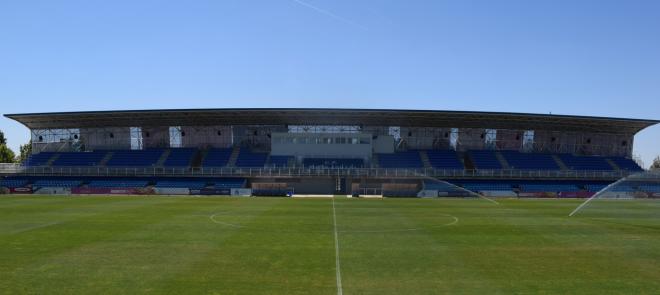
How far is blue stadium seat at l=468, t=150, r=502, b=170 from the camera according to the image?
64375 millimetres

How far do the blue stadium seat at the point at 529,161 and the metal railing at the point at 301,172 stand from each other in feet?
11.2

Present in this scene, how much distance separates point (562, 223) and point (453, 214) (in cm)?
697

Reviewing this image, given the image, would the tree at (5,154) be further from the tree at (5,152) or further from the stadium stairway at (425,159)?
the stadium stairway at (425,159)

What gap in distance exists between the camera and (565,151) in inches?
2820

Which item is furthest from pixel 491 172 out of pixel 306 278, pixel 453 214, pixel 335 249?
pixel 306 278

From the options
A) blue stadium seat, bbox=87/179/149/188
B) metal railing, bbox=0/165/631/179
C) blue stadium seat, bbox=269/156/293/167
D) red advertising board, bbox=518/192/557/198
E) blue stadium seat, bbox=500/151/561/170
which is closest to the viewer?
red advertising board, bbox=518/192/557/198

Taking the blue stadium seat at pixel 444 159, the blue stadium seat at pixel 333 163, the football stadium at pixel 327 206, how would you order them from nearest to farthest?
1. the football stadium at pixel 327 206
2. the blue stadium seat at pixel 333 163
3. the blue stadium seat at pixel 444 159

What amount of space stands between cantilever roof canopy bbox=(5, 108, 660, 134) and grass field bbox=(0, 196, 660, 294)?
Result: 3579 centimetres

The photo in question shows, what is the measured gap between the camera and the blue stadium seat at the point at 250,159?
64062mm

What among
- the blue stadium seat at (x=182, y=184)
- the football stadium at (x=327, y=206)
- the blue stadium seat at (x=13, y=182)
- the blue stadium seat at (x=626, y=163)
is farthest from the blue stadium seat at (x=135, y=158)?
the blue stadium seat at (x=626, y=163)

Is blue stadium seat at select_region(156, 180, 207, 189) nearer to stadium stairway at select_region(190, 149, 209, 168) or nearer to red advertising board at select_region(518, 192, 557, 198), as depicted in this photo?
stadium stairway at select_region(190, 149, 209, 168)

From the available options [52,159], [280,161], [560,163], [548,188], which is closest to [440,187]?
[548,188]

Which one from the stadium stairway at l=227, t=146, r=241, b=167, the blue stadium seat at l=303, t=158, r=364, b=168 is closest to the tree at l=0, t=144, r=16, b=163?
the stadium stairway at l=227, t=146, r=241, b=167

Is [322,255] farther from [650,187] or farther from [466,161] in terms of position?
[466,161]
